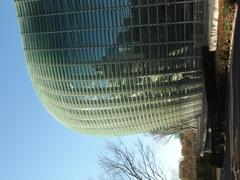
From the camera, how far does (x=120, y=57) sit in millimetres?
46406

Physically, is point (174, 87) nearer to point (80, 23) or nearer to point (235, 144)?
point (80, 23)

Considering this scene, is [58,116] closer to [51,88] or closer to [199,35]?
[51,88]

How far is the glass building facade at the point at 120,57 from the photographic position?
43.8m

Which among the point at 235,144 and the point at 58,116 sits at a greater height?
the point at 235,144

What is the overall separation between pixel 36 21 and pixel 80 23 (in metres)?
6.00

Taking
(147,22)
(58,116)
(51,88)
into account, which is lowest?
(58,116)

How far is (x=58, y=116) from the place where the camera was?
62.4m

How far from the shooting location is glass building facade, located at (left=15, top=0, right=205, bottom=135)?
1726 inches

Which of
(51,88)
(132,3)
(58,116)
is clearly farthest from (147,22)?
(58,116)

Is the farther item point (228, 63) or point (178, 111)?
point (178, 111)

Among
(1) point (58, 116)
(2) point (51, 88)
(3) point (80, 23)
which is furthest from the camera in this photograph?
(1) point (58, 116)

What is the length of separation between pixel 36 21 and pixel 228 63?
65.0ft

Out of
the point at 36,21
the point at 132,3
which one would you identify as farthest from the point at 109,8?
the point at 36,21

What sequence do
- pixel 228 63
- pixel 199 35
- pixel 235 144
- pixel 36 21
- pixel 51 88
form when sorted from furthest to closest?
1. pixel 51 88
2. pixel 36 21
3. pixel 199 35
4. pixel 228 63
5. pixel 235 144
